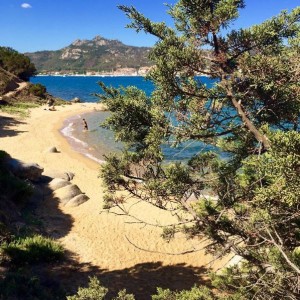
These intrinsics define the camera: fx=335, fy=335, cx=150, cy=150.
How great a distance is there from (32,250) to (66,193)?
6.92 metres

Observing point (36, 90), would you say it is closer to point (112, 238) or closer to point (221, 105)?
point (112, 238)

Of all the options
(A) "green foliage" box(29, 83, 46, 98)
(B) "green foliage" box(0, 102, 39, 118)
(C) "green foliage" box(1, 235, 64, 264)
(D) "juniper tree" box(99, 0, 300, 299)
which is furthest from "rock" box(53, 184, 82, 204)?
(A) "green foliage" box(29, 83, 46, 98)

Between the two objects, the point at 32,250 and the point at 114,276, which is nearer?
the point at 114,276

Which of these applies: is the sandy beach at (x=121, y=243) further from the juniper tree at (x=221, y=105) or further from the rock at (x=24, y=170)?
the rock at (x=24, y=170)

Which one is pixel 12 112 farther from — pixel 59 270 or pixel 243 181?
pixel 243 181

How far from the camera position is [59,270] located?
12781 millimetres

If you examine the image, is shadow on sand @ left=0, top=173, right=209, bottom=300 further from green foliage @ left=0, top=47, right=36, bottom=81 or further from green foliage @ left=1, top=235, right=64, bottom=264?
green foliage @ left=0, top=47, right=36, bottom=81

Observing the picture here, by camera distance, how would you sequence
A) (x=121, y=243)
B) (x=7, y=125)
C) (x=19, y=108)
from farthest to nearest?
(x=19, y=108) < (x=7, y=125) < (x=121, y=243)

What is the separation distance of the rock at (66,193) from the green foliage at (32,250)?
5305 millimetres

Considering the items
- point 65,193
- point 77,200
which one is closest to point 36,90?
point 65,193

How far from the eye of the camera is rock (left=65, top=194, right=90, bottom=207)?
62.8 ft

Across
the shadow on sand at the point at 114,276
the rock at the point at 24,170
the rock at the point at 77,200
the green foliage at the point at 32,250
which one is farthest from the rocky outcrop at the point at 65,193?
the green foliage at the point at 32,250

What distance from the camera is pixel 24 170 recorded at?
68.2ft

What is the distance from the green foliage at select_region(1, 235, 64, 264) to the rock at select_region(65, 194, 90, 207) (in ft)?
15.9
